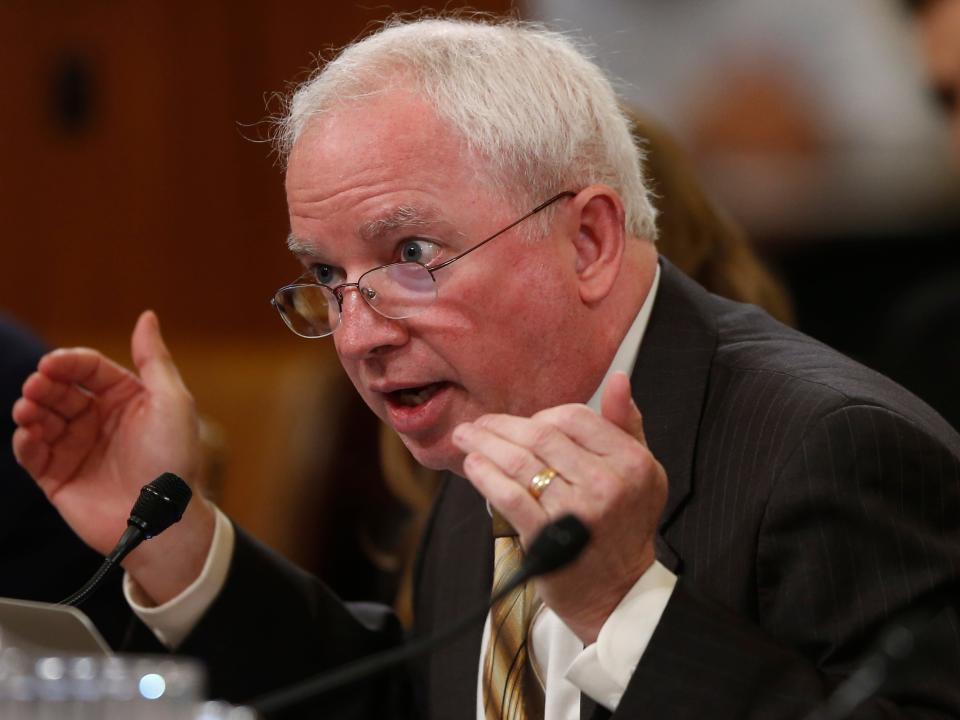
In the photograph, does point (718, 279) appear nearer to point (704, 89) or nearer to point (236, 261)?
point (704, 89)

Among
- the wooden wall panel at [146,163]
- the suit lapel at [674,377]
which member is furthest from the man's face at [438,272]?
the wooden wall panel at [146,163]

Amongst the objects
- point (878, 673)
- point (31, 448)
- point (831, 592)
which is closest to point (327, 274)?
point (31, 448)

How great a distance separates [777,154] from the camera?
14.1 ft

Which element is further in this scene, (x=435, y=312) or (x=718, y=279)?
(x=718, y=279)

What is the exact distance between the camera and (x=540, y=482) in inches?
50.2

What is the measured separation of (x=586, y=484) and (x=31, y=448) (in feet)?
3.21

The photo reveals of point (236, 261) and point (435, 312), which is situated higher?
point (435, 312)

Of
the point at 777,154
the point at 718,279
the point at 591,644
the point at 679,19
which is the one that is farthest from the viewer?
the point at 679,19

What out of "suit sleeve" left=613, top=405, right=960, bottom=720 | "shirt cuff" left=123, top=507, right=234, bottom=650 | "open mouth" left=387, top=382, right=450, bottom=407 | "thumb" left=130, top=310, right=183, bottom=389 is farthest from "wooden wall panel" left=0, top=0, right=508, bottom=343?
"suit sleeve" left=613, top=405, right=960, bottom=720

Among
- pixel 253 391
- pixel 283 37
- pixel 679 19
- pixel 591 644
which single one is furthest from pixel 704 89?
pixel 591 644

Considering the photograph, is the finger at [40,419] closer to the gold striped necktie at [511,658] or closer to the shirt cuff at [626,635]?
the gold striped necktie at [511,658]

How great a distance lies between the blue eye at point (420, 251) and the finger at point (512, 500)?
382 mm

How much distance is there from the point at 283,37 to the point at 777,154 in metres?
1.68

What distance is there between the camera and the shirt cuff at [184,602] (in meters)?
1.91
